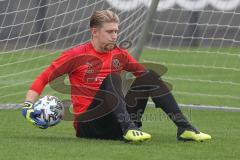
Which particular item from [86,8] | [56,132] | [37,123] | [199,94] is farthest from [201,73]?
[37,123]

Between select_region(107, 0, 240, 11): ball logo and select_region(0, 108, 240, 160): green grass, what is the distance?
2.38m

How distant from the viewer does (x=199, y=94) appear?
10.6m

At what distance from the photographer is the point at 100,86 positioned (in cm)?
671

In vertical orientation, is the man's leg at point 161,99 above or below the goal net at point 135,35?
above

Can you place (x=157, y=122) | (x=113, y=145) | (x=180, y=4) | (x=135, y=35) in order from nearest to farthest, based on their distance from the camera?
(x=113, y=145)
(x=157, y=122)
(x=135, y=35)
(x=180, y=4)

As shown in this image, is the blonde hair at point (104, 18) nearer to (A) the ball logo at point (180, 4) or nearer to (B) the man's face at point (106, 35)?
(B) the man's face at point (106, 35)

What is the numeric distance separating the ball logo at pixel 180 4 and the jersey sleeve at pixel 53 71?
11.2ft

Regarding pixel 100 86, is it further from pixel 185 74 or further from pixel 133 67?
pixel 185 74

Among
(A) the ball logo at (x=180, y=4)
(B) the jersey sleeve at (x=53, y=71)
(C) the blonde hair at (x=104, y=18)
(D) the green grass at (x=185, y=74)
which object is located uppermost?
(C) the blonde hair at (x=104, y=18)

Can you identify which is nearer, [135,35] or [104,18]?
[104,18]

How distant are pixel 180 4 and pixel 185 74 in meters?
1.55

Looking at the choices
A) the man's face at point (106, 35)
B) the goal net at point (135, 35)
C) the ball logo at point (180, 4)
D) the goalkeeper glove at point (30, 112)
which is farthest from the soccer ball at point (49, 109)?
the ball logo at point (180, 4)

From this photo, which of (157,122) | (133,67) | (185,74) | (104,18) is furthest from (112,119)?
(185,74)

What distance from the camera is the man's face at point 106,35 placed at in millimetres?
6762
